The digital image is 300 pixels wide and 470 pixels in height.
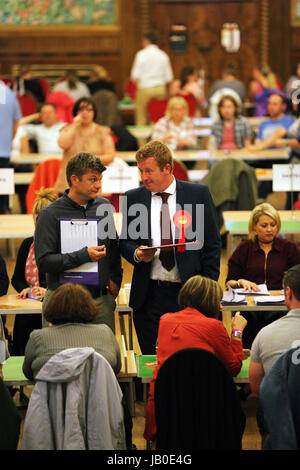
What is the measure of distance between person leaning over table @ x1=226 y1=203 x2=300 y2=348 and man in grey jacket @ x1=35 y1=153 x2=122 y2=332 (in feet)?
4.56

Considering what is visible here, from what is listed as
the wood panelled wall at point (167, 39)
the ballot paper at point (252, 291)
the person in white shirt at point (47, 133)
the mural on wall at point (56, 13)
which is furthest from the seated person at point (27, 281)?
the mural on wall at point (56, 13)

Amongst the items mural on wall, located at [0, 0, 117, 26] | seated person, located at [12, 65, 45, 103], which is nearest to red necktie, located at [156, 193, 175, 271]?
seated person, located at [12, 65, 45, 103]

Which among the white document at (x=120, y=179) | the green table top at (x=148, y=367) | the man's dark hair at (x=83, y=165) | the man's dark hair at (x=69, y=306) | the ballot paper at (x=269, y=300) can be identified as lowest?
the green table top at (x=148, y=367)

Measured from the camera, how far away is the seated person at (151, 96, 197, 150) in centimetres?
965

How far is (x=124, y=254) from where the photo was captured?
177 inches

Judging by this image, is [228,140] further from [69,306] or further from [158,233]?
[69,306]

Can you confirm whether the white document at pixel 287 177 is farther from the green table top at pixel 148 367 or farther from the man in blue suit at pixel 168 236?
the green table top at pixel 148 367

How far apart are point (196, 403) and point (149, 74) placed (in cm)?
1074

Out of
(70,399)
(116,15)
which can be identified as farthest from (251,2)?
(70,399)

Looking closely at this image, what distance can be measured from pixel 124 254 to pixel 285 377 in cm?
129

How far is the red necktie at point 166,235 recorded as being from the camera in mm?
4492

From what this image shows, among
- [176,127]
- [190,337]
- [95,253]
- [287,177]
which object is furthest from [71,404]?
[176,127]

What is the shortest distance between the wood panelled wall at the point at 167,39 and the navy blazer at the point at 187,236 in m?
12.6
